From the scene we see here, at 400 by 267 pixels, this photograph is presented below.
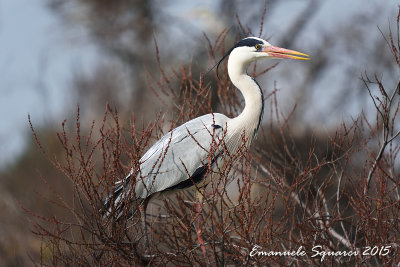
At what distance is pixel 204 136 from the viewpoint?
13.9ft

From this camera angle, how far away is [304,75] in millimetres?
14984

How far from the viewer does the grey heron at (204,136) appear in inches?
165

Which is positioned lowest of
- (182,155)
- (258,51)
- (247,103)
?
(182,155)

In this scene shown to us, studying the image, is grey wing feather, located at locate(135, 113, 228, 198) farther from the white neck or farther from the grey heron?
the white neck

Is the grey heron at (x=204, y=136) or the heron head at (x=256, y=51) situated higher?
the heron head at (x=256, y=51)

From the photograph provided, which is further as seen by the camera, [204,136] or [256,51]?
[256,51]

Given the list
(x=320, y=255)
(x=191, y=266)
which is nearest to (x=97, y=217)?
(x=191, y=266)

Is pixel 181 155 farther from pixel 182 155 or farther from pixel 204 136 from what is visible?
pixel 204 136

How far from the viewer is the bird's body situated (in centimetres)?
418

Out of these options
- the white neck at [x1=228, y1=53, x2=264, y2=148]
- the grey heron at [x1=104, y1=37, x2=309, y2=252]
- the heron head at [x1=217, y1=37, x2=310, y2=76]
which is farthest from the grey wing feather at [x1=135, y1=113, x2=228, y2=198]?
the heron head at [x1=217, y1=37, x2=310, y2=76]

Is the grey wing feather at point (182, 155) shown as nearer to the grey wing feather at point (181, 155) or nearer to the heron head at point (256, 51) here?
the grey wing feather at point (181, 155)

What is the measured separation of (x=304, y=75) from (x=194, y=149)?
36.4 feet

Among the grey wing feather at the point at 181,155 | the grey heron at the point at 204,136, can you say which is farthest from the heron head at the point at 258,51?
the grey wing feather at the point at 181,155

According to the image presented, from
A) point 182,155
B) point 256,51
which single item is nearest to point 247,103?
point 256,51
